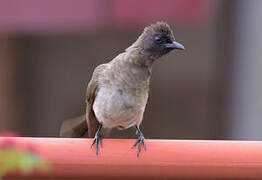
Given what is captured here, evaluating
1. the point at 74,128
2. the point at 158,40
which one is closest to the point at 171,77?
the point at 74,128

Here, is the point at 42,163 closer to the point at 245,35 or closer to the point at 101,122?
the point at 101,122

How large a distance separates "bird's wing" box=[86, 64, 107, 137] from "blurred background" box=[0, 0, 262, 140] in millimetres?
3063

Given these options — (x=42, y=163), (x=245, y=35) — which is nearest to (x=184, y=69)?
(x=245, y=35)

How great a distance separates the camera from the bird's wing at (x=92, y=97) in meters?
3.49

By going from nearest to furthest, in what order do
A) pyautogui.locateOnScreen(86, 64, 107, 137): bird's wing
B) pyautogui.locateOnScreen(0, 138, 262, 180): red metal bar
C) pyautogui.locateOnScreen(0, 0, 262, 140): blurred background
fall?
pyautogui.locateOnScreen(0, 138, 262, 180): red metal bar < pyautogui.locateOnScreen(86, 64, 107, 137): bird's wing < pyautogui.locateOnScreen(0, 0, 262, 140): blurred background

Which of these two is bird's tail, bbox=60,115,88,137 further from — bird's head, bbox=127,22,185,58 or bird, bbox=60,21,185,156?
bird's head, bbox=127,22,185,58

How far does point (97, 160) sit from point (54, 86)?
5.46 metres

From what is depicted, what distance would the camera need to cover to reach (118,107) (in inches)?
131

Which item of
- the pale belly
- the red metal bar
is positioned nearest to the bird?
the pale belly

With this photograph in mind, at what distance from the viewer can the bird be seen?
3336mm

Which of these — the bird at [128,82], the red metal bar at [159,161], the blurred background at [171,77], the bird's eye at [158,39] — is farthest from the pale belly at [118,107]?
the blurred background at [171,77]

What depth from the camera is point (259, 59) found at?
21.8ft

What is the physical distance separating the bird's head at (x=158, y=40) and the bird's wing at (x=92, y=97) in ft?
1.01

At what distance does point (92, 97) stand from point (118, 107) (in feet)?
0.84
